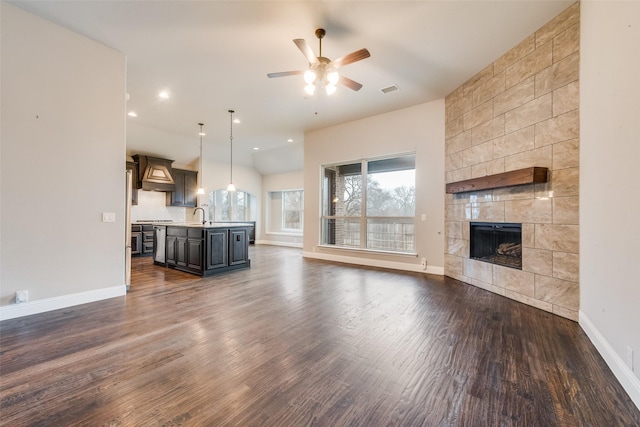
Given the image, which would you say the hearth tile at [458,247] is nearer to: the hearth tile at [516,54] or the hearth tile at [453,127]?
the hearth tile at [453,127]

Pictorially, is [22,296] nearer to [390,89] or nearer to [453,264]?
[390,89]

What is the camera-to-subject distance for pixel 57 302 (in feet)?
10.2

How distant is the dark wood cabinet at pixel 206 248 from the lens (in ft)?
15.9

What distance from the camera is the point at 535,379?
182cm

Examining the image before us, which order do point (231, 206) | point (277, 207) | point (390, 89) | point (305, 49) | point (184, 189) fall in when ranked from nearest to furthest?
point (305, 49) → point (390, 89) → point (184, 189) → point (231, 206) → point (277, 207)

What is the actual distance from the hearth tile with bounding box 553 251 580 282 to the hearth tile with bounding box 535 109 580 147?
1.30m

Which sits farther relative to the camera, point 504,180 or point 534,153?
point 504,180

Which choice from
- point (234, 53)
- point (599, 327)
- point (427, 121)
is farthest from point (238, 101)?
point (599, 327)

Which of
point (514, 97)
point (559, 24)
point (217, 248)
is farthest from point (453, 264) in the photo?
point (217, 248)

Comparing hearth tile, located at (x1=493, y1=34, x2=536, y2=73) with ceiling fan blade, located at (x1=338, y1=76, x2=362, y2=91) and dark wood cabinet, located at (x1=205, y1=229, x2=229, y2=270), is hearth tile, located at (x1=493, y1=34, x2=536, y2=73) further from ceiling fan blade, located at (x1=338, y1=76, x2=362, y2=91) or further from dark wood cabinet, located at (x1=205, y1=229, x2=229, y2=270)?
dark wood cabinet, located at (x1=205, y1=229, x2=229, y2=270)

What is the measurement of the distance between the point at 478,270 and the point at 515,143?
1.94 meters

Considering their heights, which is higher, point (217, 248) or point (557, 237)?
point (557, 237)

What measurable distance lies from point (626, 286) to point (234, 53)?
4.58 m

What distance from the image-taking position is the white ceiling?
283 centimetres
